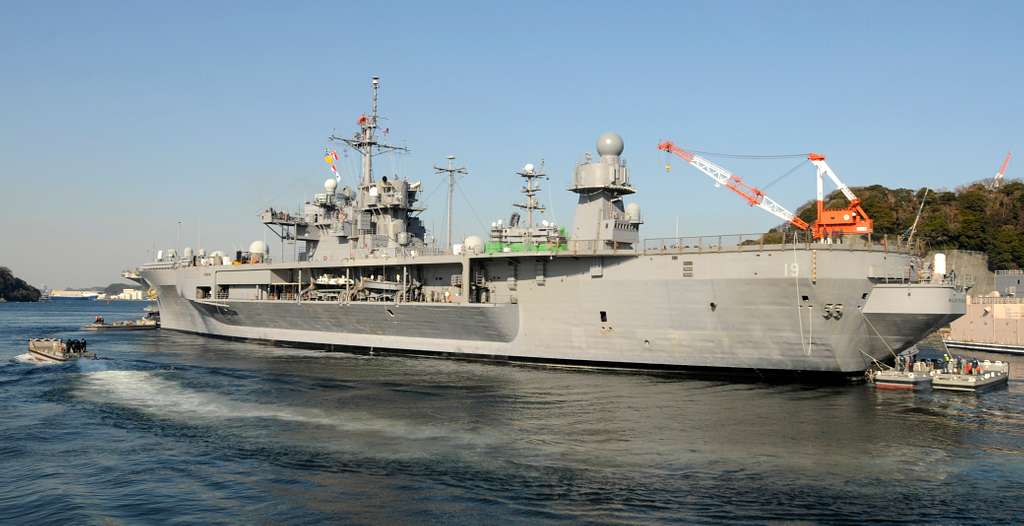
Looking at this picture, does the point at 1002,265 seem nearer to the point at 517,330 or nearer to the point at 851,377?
the point at 851,377

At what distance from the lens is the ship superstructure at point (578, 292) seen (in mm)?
24031

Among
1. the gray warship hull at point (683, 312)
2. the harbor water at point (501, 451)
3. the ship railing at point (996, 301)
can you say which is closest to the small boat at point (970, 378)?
the harbor water at point (501, 451)

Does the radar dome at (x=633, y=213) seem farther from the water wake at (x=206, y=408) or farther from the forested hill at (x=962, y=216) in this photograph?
the forested hill at (x=962, y=216)

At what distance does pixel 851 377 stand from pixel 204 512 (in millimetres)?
21121

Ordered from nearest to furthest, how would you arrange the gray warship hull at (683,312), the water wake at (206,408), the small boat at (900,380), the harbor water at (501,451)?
the harbor water at (501,451) → the water wake at (206,408) → the gray warship hull at (683,312) → the small boat at (900,380)

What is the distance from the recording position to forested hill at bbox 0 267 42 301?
519 feet

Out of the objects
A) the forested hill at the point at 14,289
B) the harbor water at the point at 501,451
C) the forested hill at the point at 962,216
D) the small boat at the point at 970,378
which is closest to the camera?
the harbor water at the point at 501,451

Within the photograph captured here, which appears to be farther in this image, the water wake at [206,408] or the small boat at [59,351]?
the small boat at [59,351]

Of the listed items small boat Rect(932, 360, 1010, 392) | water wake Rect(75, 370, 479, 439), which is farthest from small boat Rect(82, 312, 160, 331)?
small boat Rect(932, 360, 1010, 392)

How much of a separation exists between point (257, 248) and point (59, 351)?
1335cm

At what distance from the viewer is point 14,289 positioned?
16388 centimetres

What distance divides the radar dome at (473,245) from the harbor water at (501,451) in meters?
6.80

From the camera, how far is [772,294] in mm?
24234

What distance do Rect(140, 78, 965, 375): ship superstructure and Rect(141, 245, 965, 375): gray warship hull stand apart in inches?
2.0
